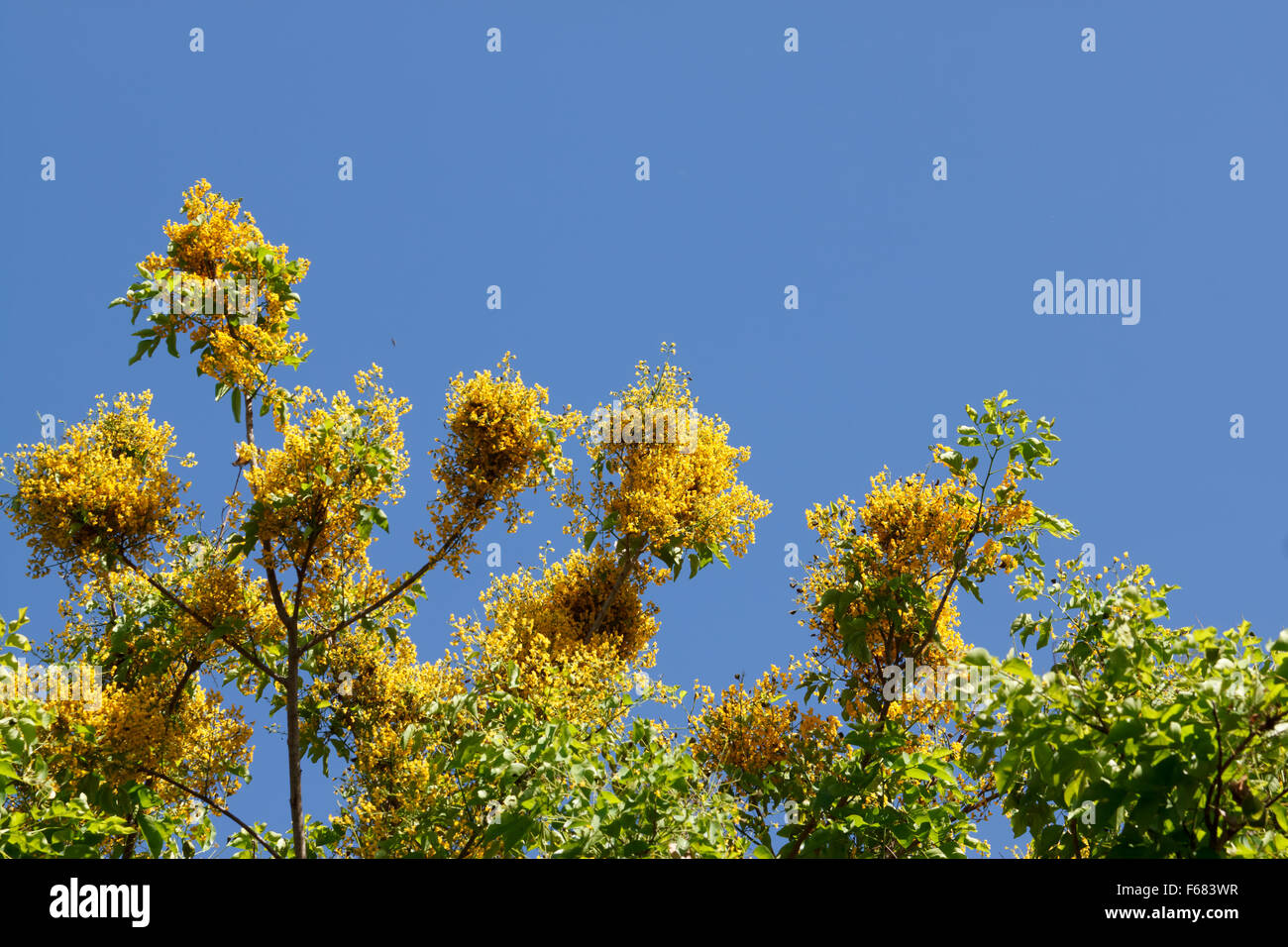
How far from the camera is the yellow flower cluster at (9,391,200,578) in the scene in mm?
12680

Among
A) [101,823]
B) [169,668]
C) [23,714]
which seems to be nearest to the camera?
[23,714]

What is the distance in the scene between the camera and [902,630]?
11.7 metres

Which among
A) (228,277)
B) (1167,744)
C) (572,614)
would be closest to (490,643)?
(572,614)

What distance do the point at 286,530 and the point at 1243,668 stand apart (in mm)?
8538

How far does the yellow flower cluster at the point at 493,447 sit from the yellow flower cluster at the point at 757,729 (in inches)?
121

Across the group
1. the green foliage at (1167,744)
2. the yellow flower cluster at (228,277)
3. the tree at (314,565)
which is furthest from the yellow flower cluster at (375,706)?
the green foliage at (1167,744)

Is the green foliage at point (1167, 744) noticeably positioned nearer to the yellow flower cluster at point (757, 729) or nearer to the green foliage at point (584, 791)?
the green foliage at point (584, 791)

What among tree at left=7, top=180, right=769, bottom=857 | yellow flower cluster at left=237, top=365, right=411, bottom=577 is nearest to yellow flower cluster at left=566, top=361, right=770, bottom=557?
tree at left=7, top=180, right=769, bottom=857

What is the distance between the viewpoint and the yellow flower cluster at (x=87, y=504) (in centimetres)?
1268

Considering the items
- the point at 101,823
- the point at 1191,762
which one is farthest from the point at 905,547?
the point at 101,823

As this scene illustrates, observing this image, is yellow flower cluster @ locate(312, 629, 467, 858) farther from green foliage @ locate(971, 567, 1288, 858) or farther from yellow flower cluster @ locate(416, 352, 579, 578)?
green foliage @ locate(971, 567, 1288, 858)

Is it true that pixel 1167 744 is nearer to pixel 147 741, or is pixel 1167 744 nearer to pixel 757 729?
pixel 757 729

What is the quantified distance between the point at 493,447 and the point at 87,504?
16.1 feet
